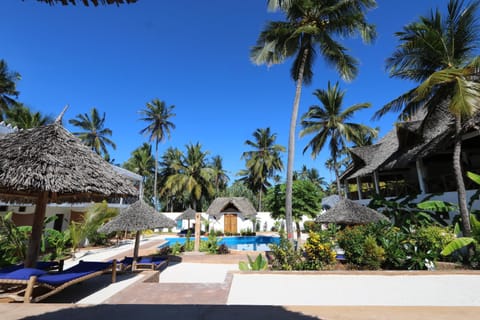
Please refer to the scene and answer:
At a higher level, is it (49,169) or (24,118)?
(24,118)

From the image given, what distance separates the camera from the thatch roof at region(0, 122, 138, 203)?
439 cm

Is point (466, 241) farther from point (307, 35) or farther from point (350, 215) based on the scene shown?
point (307, 35)

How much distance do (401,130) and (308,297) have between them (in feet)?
35.8

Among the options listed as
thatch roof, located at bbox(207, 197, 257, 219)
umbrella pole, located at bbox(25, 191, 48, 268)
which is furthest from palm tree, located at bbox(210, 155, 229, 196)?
umbrella pole, located at bbox(25, 191, 48, 268)

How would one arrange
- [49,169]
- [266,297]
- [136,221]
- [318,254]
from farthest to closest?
1. [136,221]
2. [318,254]
3. [266,297]
4. [49,169]

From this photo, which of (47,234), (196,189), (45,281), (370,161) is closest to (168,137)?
(196,189)

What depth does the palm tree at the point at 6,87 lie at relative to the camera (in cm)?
1967

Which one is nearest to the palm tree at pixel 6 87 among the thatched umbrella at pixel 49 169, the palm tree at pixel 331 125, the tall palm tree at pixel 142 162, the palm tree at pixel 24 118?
the palm tree at pixel 24 118

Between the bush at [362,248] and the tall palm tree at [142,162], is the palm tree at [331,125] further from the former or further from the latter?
the tall palm tree at [142,162]

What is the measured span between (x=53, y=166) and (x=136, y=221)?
3449 millimetres

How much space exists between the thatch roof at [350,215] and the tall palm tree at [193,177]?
2097 cm

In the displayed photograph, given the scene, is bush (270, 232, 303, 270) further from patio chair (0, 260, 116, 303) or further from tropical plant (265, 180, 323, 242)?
tropical plant (265, 180, 323, 242)

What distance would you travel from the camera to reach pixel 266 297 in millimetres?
4750

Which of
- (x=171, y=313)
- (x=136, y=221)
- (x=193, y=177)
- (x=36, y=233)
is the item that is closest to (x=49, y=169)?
(x=36, y=233)
